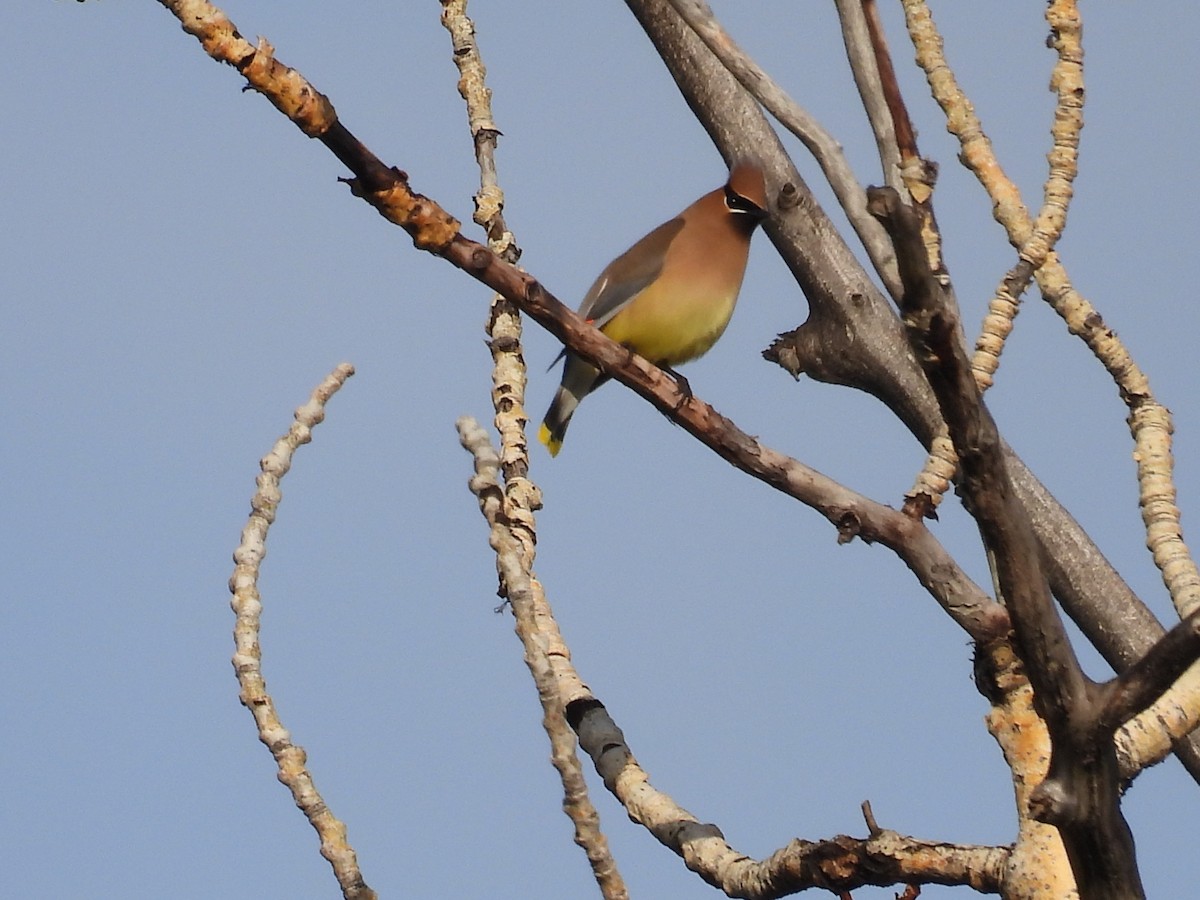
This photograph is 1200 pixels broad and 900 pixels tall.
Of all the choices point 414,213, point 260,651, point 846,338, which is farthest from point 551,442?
point 414,213

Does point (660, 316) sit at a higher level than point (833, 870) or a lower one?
higher

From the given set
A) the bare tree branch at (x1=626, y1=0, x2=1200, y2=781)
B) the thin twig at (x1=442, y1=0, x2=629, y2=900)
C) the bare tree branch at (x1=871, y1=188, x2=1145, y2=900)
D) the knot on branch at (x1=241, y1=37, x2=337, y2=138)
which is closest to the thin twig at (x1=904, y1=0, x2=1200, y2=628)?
the bare tree branch at (x1=626, y1=0, x2=1200, y2=781)

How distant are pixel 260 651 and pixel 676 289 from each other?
2.85 meters

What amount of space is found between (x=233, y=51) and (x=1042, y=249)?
6.00 ft

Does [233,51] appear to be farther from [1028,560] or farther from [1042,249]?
[1042,249]

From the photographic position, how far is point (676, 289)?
18.5 feet

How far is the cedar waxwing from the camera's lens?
5574 mm

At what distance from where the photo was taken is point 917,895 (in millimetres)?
2773

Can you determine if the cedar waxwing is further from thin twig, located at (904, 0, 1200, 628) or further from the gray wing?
thin twig, located at (904, 0, 1200, 628)

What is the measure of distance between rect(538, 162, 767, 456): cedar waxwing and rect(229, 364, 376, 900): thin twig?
7.33 feet

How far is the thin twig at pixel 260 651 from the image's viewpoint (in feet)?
9.36

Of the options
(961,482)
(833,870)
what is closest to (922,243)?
(961,482)

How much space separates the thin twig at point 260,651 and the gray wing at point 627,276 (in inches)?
93.3

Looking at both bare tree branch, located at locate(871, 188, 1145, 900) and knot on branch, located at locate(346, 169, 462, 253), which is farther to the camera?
knot on branch, located at locate(346, 169, 462, 253)
